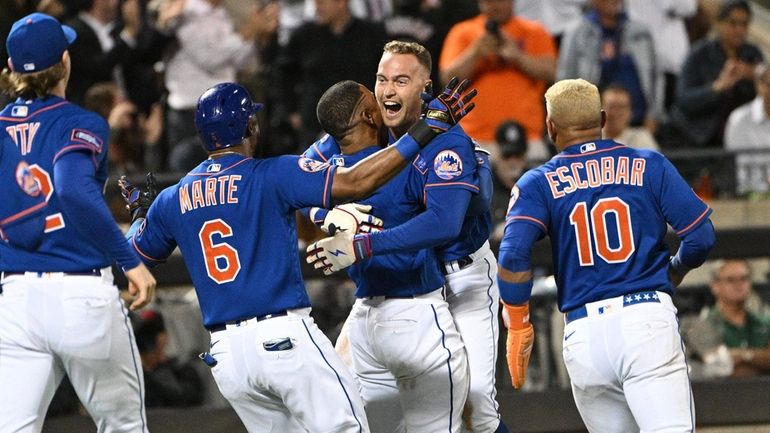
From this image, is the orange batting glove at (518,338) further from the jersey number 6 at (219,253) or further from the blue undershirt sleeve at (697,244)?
the jersey number 6 at (219,253)

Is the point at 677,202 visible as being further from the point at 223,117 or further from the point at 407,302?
the point at 223,117

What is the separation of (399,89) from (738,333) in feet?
11.4

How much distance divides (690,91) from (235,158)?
567cm

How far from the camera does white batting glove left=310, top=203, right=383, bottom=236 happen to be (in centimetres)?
529

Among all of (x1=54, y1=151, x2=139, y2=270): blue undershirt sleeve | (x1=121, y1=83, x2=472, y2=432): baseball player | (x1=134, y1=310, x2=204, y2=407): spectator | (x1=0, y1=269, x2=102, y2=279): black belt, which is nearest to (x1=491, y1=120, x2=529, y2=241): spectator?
(x1=134, y1=310, x2=204, y2=407): spectator

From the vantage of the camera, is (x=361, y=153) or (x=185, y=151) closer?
(x=361, y=153)

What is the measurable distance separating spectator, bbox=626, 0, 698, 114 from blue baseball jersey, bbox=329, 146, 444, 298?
552cm

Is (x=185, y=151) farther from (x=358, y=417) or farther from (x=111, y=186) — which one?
(x=358, y=417)

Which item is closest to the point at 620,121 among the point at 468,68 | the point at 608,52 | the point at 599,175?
the point at 608,52

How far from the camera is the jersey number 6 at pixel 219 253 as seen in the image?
513cm

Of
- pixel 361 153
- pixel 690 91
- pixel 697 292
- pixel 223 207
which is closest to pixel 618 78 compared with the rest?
pixel 690 91

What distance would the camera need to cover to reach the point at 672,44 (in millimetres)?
10617

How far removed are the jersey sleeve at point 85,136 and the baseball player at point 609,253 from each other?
66.1 inches

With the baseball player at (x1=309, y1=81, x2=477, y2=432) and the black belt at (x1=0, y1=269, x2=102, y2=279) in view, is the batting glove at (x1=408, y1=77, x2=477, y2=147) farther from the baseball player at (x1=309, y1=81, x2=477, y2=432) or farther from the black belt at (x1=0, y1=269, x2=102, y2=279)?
the black belt at (x1=0, y1=269, x2=102, y2=279)
